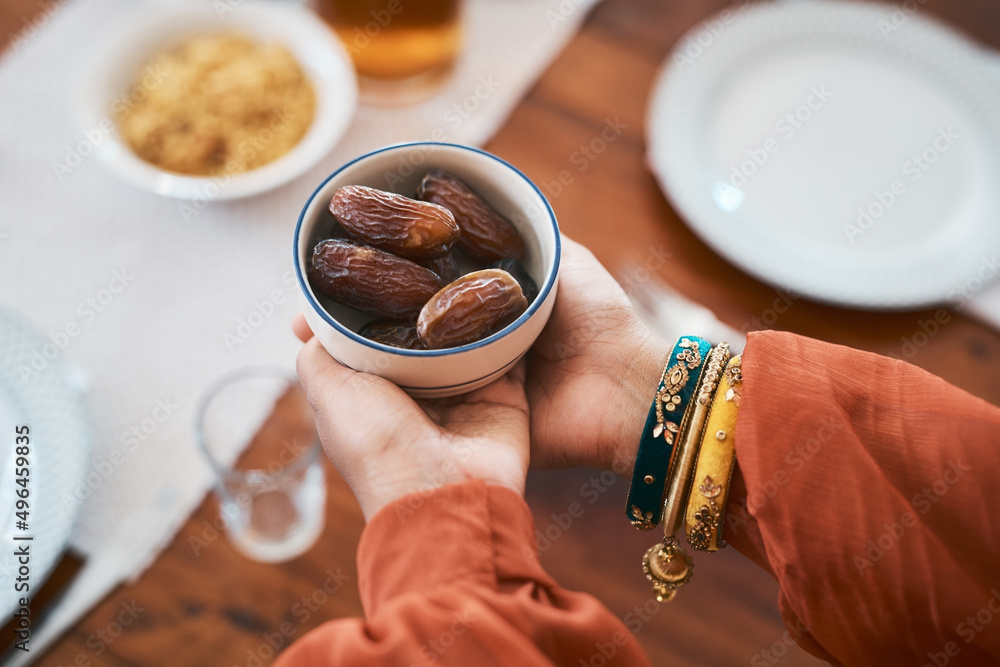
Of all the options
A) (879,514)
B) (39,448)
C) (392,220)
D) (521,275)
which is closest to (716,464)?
(879,514)

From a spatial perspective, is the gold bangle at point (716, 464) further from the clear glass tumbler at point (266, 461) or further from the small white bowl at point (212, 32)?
the small white bowl at point (212, 32)

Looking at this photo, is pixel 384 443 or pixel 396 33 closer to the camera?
pixel 384 443

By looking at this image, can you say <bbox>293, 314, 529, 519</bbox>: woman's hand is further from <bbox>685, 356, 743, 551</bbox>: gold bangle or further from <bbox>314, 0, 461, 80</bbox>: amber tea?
<bbox>314, 0, 461, 80</bbox>: amber tea

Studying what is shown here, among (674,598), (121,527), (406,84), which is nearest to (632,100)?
(406,84)

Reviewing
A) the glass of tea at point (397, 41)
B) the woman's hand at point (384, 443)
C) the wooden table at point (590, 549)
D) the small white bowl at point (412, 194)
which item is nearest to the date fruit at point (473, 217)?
the small white bowl at point (412, 194)

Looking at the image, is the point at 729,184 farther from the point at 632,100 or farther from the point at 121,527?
the point at 121,527

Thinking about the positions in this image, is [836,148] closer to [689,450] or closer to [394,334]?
[689,450]

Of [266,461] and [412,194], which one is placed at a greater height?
[412,194]
